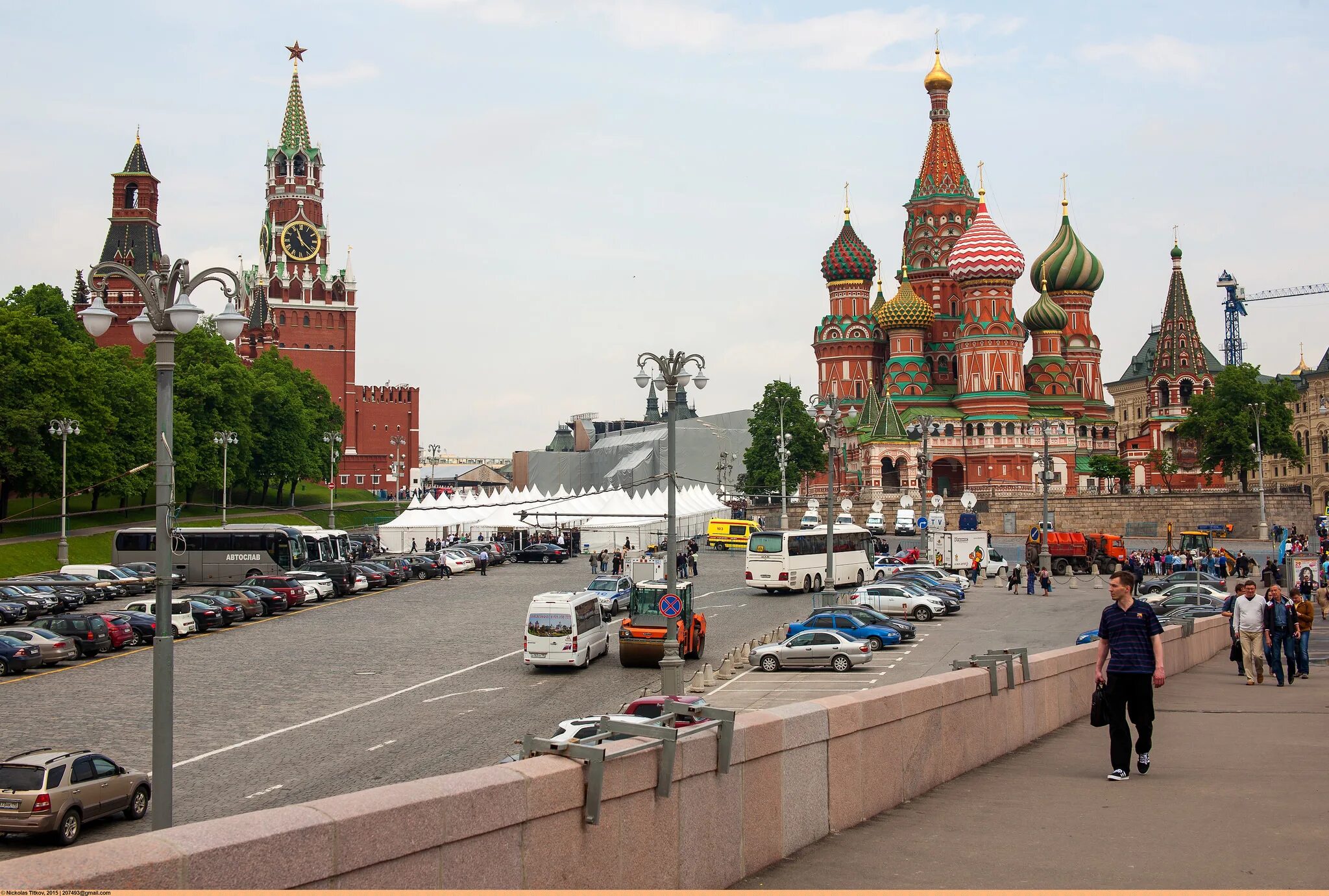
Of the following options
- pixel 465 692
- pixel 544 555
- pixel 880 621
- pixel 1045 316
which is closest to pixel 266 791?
pixel 465 692

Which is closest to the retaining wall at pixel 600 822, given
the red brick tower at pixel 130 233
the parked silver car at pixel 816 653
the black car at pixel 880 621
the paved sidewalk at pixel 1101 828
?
the paved sidewalk at pixel 1101 828

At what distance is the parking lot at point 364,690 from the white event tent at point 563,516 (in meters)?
19.8

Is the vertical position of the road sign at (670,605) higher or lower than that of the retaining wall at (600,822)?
lower

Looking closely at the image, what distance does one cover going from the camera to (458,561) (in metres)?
58.6

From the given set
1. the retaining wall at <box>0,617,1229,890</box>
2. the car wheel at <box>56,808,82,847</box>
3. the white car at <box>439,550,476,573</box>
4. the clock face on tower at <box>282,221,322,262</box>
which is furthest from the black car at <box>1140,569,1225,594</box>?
the clock face on tower at <box>282,221,322,262</box>

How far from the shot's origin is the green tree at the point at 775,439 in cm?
9825

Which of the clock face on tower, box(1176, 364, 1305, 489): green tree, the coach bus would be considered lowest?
the coach bus

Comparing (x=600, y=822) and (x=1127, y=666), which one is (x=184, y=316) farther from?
(x=1127, y=666)

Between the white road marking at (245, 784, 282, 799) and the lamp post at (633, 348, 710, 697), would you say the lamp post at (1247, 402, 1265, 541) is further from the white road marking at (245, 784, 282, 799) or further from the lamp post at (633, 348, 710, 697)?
the white road marking at (245, 784, 282, 799)

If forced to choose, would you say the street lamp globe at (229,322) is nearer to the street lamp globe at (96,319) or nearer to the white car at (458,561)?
the street lamp globe at (96,319)

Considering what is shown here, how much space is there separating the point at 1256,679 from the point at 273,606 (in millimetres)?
33148

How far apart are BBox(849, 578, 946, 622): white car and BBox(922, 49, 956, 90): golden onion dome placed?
82.3 m

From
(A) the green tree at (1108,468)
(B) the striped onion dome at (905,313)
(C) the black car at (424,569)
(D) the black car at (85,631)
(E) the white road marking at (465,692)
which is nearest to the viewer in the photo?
(E) the white road marking at (465,692)

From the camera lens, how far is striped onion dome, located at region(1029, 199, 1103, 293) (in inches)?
4473
